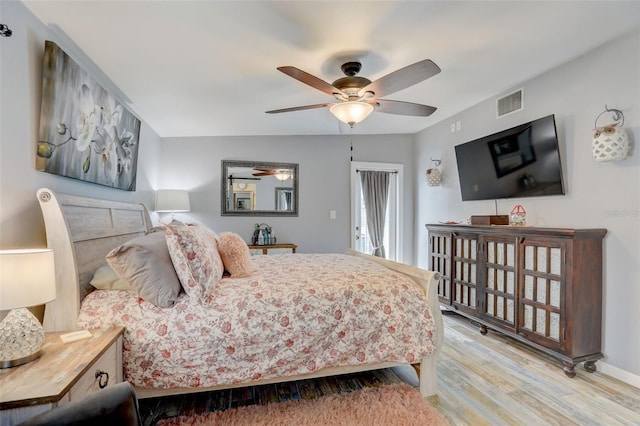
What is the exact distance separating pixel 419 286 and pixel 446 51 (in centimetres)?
177

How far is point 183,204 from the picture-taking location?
383 cm

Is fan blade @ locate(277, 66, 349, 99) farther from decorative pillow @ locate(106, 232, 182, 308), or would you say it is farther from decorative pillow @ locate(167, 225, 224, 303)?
decorative pillow @ locate(106, 232, 182, 308)

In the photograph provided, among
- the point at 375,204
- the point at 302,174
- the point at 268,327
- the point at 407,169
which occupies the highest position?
the point at 407,169

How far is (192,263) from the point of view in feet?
5.88

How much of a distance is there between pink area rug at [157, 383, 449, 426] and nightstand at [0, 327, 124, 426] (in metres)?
0.55

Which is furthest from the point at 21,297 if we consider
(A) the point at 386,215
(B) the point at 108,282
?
(A) the point at 386,215

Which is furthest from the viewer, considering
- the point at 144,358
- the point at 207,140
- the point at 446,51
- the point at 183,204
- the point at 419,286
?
the point at 207,140

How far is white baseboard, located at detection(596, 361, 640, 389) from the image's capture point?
7.04ft

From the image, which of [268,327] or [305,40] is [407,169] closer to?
[305,40]

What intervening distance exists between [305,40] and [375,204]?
122 inches

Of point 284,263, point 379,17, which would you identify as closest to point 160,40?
point 379,17

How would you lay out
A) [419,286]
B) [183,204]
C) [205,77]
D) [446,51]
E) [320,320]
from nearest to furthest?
[320,320] < [419,286] < [446,51] < [205,77] < [183,204]

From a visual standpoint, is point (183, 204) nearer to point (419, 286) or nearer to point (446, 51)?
point (419, 286)

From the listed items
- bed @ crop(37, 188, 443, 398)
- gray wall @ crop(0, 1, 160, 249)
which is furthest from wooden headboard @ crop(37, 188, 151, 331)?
gray wall @ crop(0, 1, 160, 249)
